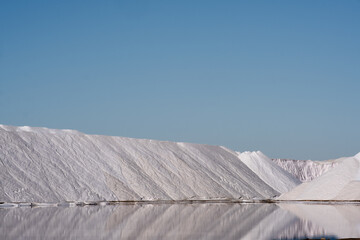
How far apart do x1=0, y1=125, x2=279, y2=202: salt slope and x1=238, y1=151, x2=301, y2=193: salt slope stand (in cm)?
263

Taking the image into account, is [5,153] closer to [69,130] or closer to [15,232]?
[69,130]

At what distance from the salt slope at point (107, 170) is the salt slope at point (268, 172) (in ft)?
8.62

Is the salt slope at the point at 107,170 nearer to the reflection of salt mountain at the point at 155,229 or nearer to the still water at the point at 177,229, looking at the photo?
the reflection of salt mountain at the point at 155,229

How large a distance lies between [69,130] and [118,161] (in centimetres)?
743

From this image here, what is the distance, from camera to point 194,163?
182ft

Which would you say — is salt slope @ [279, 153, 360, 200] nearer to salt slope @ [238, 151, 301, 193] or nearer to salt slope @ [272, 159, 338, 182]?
salt slope @ [238, 151, 301, 193]

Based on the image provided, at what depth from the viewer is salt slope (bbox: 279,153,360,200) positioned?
136 ft

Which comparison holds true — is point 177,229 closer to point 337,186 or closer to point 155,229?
point 155,229

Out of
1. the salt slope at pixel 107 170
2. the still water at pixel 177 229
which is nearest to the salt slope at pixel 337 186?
the salt slope at pixel 107 170

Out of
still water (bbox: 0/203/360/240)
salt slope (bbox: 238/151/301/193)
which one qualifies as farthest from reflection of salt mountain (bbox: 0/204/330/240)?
salt slope (bbox: 238/151/301/193)

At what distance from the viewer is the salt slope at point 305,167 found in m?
87.2

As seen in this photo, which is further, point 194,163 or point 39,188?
point 194,163

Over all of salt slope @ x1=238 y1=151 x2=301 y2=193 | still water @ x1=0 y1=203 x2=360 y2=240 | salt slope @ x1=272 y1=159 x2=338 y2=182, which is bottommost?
still water @ x1=0 y1=203 x2=360 y2=240

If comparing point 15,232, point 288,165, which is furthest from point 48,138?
point 288,165
